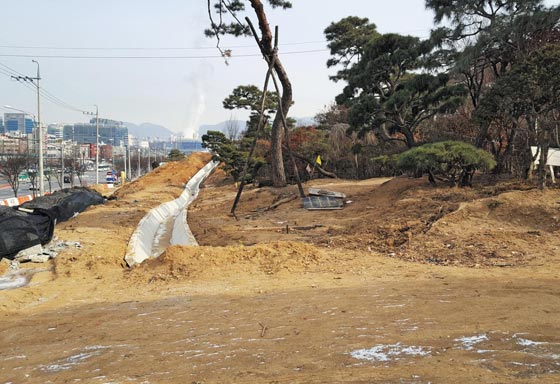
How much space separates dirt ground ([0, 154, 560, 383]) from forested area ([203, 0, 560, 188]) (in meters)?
1.98

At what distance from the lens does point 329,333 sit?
3.69m

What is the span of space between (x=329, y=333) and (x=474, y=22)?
12.3 metres

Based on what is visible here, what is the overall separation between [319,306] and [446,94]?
459 inches

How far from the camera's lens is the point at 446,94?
1416 centimetres

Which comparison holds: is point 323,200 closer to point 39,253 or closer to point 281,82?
point 281,82

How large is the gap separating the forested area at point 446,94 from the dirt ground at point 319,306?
1.98 meters

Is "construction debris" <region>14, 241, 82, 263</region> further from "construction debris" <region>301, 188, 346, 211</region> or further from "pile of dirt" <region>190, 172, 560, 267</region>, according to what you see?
"construction debris" <region>301, 188, 346, 211</region>

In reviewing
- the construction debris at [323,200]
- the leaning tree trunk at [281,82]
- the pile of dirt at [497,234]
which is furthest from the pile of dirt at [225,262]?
the leaning tree trunk at [281,82]

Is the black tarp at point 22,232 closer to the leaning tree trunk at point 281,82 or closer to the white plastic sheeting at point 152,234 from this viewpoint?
the white plastic sheeting at point 152,234

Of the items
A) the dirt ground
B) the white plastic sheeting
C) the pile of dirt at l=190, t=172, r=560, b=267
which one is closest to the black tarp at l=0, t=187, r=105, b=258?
the dirt ground

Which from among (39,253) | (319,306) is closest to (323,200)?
Answer: (39,253)

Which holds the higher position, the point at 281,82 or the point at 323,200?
the point at 281,82

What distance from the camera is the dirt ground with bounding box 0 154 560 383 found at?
9.96 ft

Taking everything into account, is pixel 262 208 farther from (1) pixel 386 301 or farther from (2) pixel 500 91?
(1) pixel 386 301
